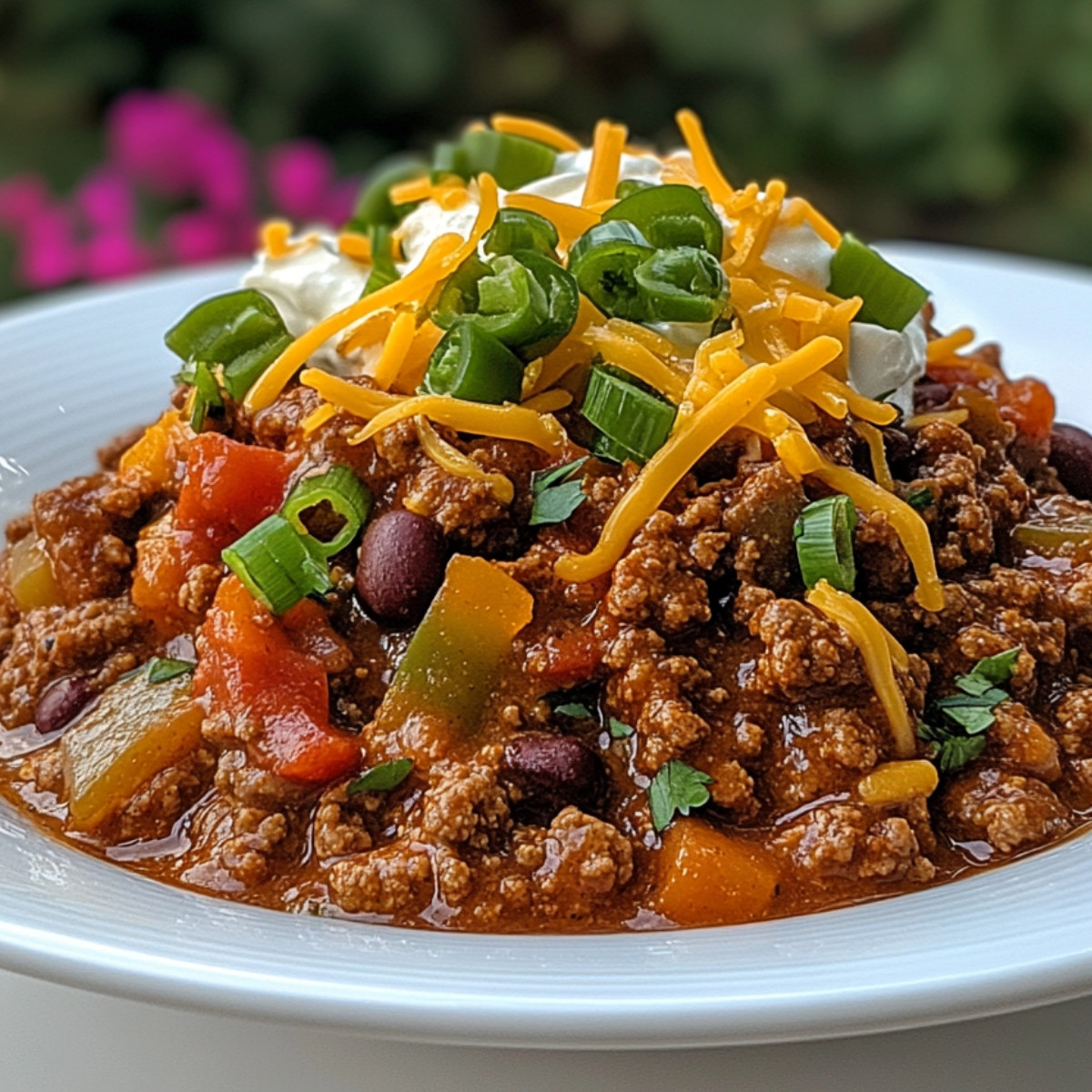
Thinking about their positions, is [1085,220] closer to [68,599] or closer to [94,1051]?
[68,599]

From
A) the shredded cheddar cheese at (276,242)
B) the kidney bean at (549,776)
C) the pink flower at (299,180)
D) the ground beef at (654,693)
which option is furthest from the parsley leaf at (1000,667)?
the pink flower at (299,180)

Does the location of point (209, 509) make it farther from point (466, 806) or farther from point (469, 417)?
point (466, 806)

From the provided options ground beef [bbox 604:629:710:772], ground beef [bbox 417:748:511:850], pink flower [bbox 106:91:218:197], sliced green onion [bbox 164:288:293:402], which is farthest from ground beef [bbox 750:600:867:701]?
pink flower [bbox 106:91:218:197]

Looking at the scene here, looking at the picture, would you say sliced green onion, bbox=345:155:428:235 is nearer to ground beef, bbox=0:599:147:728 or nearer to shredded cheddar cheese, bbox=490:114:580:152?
shredded cheddar cheese, bbox=490:114:580:152

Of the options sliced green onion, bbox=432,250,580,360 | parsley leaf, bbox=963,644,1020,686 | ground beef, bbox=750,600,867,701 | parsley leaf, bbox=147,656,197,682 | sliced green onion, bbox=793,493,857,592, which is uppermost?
sliced green onion, bbox=432,250,580,360

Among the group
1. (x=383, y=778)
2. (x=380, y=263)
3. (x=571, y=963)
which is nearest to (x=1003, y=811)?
(x=571, y=963)

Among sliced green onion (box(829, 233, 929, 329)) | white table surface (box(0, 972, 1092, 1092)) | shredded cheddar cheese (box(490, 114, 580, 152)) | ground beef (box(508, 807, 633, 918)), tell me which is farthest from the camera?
shredded cheddar cheese (box(490, 114, 580, 152))

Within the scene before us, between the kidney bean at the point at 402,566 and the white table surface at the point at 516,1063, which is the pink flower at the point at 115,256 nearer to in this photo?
the kidney bean at the point at 402,566

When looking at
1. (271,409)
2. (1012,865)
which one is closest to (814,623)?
(1012,865)

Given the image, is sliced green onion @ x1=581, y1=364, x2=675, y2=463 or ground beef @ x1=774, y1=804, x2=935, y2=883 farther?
sliced green onion @ x1=581, y1=364, x2=675, y2=463
